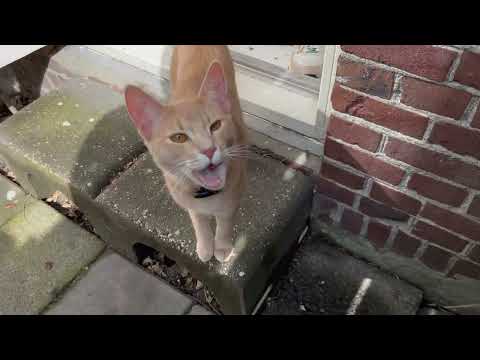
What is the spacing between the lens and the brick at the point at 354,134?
3.91 feet

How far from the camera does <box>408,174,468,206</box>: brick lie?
116 centimetres

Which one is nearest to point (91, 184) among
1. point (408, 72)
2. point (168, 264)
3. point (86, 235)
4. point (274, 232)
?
point (86, 235)

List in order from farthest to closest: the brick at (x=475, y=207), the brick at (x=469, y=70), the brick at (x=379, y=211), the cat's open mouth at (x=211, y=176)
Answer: the brick at (x=379, y=211)
the brick at (x=475, y=207)
the cat's open mouth at (x=211, y=176)
the brick at (x=469, y=70)

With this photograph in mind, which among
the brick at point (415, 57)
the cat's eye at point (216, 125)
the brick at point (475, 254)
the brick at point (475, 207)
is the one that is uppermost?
the brick at point (415, 57)

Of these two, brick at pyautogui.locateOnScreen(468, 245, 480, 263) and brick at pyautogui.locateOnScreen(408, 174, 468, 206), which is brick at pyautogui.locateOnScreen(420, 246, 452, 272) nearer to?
brick at pyautogui.locateOnScreen(468, 245, 480, 263)

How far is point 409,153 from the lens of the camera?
116 centimetres

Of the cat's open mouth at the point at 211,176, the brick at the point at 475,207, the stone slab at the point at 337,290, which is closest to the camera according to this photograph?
the cat's open mouth at the point at 211,176

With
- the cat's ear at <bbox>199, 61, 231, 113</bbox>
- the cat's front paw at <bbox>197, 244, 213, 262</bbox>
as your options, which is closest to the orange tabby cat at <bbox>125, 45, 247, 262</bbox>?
the cat's ear at <bbox>199, 61, 231, 113</bbox>

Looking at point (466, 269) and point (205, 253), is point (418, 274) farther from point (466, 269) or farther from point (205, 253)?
point (205, 253)

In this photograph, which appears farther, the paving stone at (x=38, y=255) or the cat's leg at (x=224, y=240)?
the paving stone at (x=38, y=255)

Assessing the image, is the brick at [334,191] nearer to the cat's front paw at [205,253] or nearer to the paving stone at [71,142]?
the cat's front paw at [205,253]

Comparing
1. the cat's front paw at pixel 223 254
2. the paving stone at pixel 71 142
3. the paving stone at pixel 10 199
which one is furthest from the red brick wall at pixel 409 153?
the paving stone at pixel 10 199

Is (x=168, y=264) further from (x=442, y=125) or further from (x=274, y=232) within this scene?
(x=442, y=125)
